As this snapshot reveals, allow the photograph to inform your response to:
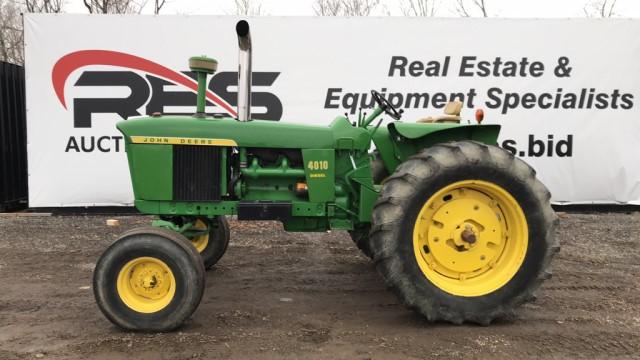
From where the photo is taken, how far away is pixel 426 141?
12.9ft

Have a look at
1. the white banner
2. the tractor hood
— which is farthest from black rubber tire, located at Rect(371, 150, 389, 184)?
the white banner

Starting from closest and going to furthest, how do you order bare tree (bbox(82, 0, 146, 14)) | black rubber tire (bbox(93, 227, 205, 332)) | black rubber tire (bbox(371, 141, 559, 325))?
black rubber tire (bbox(93, 227, 205, 332)) → black rubber tire (bbox(371, 141, 559, 325)) → bare tree (bbox(82, 0, 146, 14))

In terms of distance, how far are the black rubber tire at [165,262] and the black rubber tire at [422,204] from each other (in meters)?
1.21

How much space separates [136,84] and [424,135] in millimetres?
4997

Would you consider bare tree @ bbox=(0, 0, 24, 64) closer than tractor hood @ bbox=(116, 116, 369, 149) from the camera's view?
No

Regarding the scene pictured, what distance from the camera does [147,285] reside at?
3.31 metres

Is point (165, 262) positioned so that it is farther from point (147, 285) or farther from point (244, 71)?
point (244, 71)

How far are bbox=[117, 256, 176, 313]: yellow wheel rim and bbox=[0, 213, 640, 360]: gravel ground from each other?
0.20 metres

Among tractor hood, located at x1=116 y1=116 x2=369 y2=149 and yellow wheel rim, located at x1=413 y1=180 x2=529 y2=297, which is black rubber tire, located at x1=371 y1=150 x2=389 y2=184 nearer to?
tractor hood, located at x1=116 y1=116 x2=369 y2=149

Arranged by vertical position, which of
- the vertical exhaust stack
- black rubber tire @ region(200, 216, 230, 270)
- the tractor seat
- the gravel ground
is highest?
the vertical exhaust stack

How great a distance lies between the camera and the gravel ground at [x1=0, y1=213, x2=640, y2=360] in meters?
3.07

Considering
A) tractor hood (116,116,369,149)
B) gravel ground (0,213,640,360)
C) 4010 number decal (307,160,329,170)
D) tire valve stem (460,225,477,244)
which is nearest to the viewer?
gravel ground (0,213,640,360)

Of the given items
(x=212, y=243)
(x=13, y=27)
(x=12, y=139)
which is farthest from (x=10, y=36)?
(x=212, y=243)

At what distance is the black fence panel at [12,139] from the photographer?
303 inches
